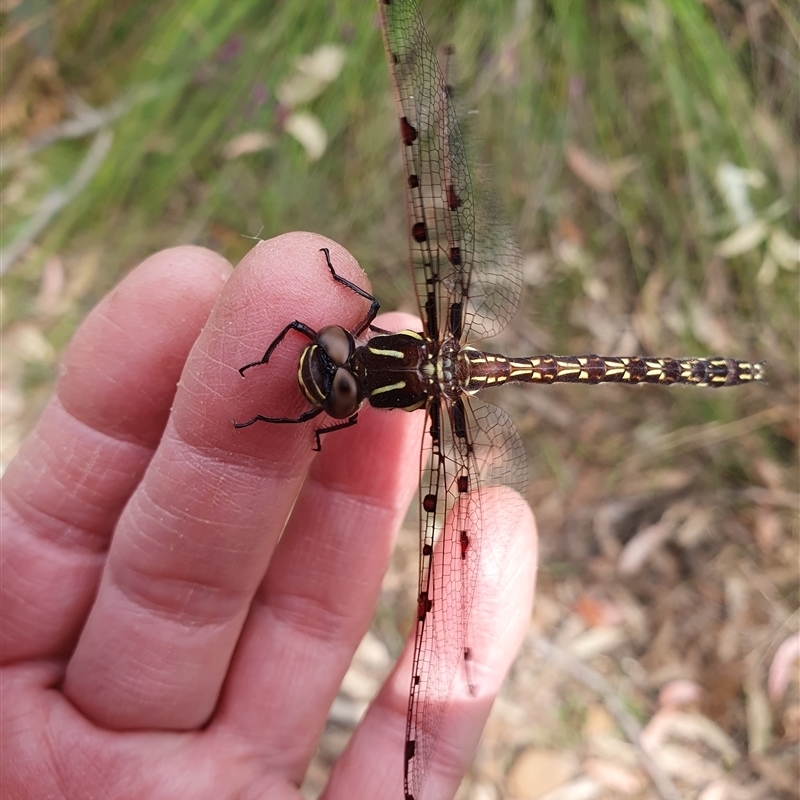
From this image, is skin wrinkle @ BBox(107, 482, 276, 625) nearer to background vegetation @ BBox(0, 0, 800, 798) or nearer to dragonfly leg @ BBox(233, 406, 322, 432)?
dragonfly leg @ BBox(233, 406, 322, 432)

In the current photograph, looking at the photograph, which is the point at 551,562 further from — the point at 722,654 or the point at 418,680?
the point at 418,680

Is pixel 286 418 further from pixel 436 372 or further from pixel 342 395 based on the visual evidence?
pixel 436 372

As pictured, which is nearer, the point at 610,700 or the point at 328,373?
the point at 328,373

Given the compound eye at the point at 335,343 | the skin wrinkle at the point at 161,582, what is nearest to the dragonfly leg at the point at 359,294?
the compound eye at the point at 335,343

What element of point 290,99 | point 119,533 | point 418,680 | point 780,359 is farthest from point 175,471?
point 780,359

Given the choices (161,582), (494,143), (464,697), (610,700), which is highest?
(494,143)

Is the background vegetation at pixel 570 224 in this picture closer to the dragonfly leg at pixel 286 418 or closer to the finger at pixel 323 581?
the finger at pixel 323 581

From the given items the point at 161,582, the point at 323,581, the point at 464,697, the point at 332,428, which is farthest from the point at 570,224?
the point at 161,582
